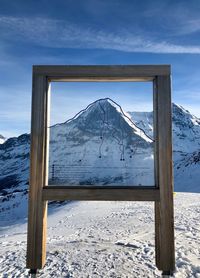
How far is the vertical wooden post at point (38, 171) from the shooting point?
4945 mm

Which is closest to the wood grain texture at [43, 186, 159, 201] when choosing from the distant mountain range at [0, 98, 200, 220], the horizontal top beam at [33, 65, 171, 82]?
the distant mountain range at [0, 98, 200, 220]

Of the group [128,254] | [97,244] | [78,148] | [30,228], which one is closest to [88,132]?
[78,148]

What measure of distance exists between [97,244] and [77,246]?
1.66 ft

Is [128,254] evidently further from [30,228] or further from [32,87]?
[32,87]

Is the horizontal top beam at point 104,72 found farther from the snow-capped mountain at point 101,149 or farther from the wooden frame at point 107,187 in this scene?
the snow-capped mountain at point 101,149

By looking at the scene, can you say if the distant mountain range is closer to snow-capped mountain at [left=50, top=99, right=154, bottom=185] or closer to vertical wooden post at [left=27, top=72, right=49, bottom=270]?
snow-capped mountain at [left=50, top=99, right=154, bottom=185]

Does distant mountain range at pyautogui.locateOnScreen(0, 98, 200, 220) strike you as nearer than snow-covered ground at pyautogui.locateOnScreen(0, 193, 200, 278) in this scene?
Yes

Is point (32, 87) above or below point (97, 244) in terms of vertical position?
above

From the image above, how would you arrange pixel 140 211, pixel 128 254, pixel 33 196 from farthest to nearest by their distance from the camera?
pixel 140 211
pixel 128 254
pixel 33 196

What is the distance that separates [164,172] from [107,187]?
2.74ft

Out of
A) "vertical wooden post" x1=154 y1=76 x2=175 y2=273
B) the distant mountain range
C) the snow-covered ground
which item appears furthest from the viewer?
the snow-covered ground

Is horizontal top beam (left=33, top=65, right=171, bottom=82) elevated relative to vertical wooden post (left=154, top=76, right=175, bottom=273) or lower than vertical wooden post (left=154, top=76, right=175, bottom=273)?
elevated

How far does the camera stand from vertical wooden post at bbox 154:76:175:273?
486cm

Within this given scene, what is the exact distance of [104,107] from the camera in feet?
16.9
